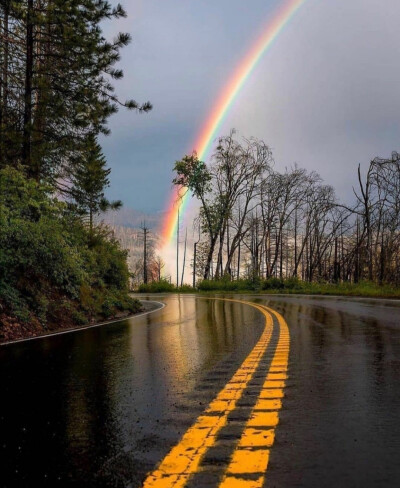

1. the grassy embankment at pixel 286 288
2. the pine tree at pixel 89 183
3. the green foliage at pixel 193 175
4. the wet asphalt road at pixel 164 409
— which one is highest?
the green foliage at pixel 193 175

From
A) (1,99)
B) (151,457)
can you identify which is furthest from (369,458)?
(1,99)

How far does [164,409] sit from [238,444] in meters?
1.21

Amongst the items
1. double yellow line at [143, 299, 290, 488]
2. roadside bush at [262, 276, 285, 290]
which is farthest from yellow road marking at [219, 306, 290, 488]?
roadside bush at [262, 276, 285, 290]

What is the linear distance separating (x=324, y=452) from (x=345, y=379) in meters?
2.36

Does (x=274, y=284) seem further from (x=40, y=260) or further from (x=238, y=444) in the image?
(x=238, y=444)

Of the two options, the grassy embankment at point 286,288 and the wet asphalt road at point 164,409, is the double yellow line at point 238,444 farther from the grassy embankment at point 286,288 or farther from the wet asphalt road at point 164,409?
the grassy embankment at point 286,288

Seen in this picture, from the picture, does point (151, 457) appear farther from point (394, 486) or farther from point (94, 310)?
point (94, 310)

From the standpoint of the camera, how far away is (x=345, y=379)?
5090 mm

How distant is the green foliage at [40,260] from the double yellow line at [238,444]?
800 centimetres

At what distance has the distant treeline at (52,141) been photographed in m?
12.4

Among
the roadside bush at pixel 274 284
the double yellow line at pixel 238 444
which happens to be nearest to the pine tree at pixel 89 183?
the double yellow line at pixel 238 444

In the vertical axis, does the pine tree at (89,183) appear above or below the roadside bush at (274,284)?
above

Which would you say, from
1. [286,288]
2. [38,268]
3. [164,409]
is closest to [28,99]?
[38,268]

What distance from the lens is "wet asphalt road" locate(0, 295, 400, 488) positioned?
2678 millimetres
